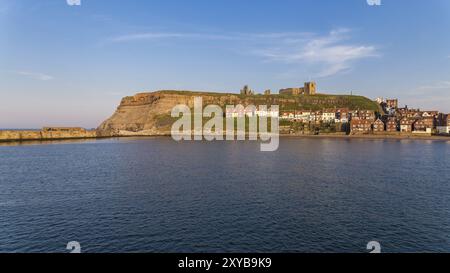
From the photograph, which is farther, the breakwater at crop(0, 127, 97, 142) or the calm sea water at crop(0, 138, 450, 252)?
the breakwater at crop(0, 127, 97, 142)

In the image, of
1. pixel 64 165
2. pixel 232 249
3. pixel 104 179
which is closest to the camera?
pixel 232 249

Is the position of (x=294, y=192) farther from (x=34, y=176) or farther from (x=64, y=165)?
(x=64, y=165)

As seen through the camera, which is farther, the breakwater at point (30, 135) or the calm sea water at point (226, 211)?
the breakwater at point (30, 135)

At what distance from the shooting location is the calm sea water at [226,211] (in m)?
26.6

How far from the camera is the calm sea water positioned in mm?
26562

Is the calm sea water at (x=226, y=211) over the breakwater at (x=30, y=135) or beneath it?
beneath

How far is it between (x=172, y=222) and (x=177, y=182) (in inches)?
835

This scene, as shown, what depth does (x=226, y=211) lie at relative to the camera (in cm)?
3500

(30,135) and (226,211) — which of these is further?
(30,135)

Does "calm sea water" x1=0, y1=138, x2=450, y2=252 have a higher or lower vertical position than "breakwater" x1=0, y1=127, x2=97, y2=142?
lower

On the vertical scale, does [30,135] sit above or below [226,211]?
above
